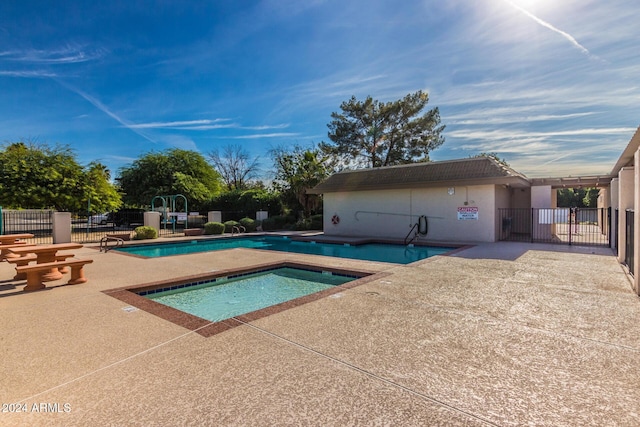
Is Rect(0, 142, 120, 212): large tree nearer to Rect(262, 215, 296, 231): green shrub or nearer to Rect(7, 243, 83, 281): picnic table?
Rect(262, 215, 296, 231): green shrub

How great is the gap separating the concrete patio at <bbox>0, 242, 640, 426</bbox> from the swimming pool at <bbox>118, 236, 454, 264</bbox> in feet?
20.1

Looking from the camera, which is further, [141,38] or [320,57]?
[320,57]

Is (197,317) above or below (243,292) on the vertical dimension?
above

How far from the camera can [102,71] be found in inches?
588

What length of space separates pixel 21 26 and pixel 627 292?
61.6 ft

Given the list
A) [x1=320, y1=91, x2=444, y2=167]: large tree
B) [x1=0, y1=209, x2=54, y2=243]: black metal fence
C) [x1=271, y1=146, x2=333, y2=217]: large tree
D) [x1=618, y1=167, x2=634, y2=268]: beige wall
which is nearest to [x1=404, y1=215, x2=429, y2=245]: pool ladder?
[x1=618, y1=167, x2=634, y2=268]: beige wall

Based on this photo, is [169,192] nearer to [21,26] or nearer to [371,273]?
[21,26]

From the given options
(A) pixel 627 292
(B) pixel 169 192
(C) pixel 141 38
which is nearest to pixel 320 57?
(C) pixel 141 38

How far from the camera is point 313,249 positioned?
13.8m

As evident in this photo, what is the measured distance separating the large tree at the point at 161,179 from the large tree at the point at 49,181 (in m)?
5.03

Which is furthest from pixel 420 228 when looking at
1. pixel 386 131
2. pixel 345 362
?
pixel 386 131

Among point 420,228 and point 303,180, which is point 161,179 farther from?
point 420,228

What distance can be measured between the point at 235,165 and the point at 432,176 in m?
28.6

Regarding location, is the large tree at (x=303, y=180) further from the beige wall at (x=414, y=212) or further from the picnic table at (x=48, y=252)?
the picnic table at (x=48, y=252)
